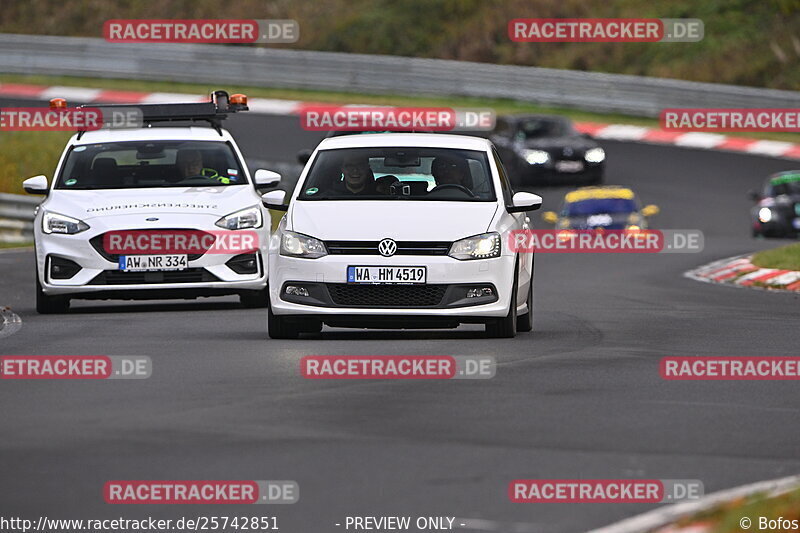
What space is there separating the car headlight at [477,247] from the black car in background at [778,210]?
1825cm

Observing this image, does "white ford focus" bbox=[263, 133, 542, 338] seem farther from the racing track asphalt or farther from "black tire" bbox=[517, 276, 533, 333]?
"black tire" bbox=[517, 276, 533, 333]

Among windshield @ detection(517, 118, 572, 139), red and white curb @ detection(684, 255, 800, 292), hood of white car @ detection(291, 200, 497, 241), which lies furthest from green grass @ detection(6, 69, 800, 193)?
hood of white car @ detection(291, 200, 497, 241)

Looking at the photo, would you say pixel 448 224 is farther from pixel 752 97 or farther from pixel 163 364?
pixel 752 97

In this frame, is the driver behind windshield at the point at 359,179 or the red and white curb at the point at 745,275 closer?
the driver behind windshield at the point at 359,179

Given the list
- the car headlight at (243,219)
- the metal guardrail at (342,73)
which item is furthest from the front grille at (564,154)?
the car headlight at (243,219)

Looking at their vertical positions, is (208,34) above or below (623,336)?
above

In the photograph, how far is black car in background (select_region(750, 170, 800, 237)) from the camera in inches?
1212

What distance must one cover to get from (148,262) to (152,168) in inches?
63.3

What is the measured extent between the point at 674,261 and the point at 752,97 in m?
16.5

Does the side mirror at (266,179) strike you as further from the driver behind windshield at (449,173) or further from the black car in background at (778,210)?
the black car in background at (778,210)

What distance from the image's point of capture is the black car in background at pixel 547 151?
3619cm

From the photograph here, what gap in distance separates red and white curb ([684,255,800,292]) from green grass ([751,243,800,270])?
0.11 metres

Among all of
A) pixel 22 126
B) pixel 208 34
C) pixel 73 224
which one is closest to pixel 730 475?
pixel 73 224

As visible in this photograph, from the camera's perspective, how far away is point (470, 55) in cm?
5047
